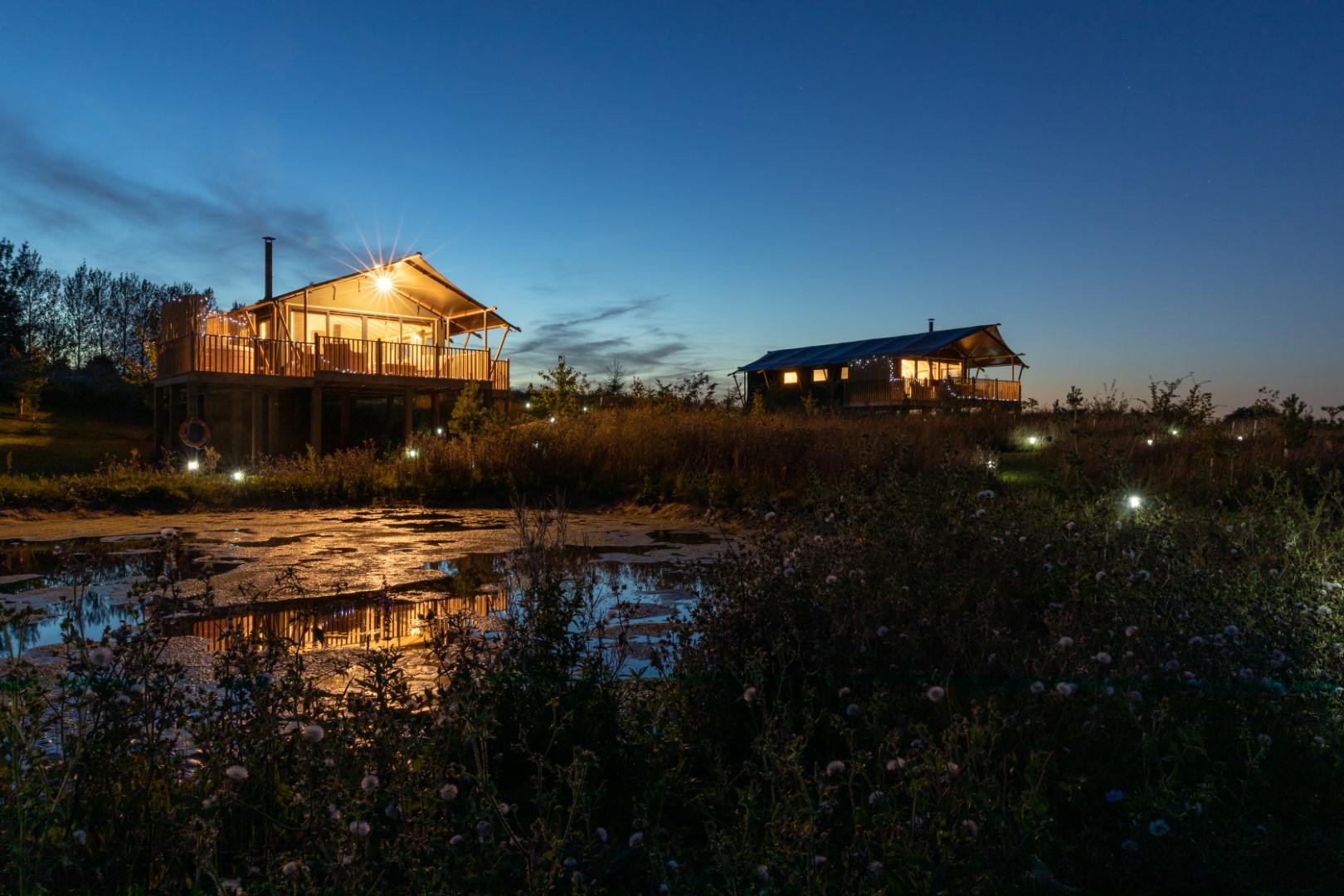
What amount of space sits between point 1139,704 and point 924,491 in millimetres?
2199

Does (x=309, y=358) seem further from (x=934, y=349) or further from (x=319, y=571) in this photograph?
(x=934, y=349)

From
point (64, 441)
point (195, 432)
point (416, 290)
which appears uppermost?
point (416, 290)

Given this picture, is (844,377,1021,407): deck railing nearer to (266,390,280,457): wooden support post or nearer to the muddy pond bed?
(266,390,280,457): wooden support post

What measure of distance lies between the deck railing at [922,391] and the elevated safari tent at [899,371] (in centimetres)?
4

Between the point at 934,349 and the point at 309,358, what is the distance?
94.4 feet

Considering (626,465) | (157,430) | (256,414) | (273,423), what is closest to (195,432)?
(256,414)

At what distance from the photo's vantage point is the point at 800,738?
2.25 m

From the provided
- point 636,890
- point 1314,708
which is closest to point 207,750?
point 636,890

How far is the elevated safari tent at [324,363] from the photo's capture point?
21266 mm

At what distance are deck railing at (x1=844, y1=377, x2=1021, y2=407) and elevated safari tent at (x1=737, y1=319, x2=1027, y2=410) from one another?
0.12ft

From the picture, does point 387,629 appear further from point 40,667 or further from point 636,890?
point 636,890

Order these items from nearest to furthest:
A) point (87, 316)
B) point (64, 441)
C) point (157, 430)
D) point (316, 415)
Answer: point (316, 415) → point (157, 430) → point (64, 441) → point (87, 316)

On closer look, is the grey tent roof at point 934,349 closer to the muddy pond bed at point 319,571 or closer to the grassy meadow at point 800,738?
the muddy pond bed at point 319,571

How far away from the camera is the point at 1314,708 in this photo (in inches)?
122
